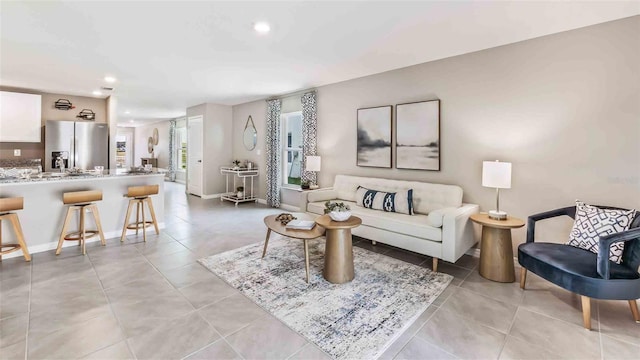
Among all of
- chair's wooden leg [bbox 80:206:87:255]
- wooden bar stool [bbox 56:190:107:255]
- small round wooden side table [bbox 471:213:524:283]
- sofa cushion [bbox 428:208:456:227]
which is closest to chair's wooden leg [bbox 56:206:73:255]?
wooden bar stool [bbox 56:190:107:255]

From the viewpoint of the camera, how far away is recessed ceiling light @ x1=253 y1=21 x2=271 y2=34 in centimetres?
279

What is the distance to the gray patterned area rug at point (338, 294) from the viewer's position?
201 centimetres

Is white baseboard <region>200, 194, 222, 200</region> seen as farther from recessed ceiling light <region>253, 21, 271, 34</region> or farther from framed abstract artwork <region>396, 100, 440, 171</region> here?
recessed ceiling light <region>253, 21, 271, 34</region>

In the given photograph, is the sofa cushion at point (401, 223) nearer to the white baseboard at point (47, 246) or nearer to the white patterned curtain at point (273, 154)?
the white patterned curtain at point (273, 154)

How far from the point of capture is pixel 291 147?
6402 mm

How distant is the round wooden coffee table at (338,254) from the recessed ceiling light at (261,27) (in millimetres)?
2041

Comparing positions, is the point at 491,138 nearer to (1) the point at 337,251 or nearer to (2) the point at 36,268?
(1) the point at 337,251

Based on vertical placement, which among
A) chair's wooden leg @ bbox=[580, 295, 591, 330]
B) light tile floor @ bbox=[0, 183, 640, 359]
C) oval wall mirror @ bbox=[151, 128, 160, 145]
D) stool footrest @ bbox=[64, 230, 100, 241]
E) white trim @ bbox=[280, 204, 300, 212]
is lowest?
light tile floor @ bbox=[0, 183, 640, 359]

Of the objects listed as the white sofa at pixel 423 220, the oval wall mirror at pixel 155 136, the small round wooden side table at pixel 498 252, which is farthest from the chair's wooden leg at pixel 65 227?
the oval wall mirror at pixel 155 136

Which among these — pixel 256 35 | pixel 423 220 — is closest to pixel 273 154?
pixel 256 35

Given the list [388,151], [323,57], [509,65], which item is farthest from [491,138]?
[323,57]

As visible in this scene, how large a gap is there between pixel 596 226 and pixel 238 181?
689cm

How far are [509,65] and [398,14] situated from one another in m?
1.61

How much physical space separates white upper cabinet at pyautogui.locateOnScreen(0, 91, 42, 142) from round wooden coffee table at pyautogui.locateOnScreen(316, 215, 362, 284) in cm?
629
